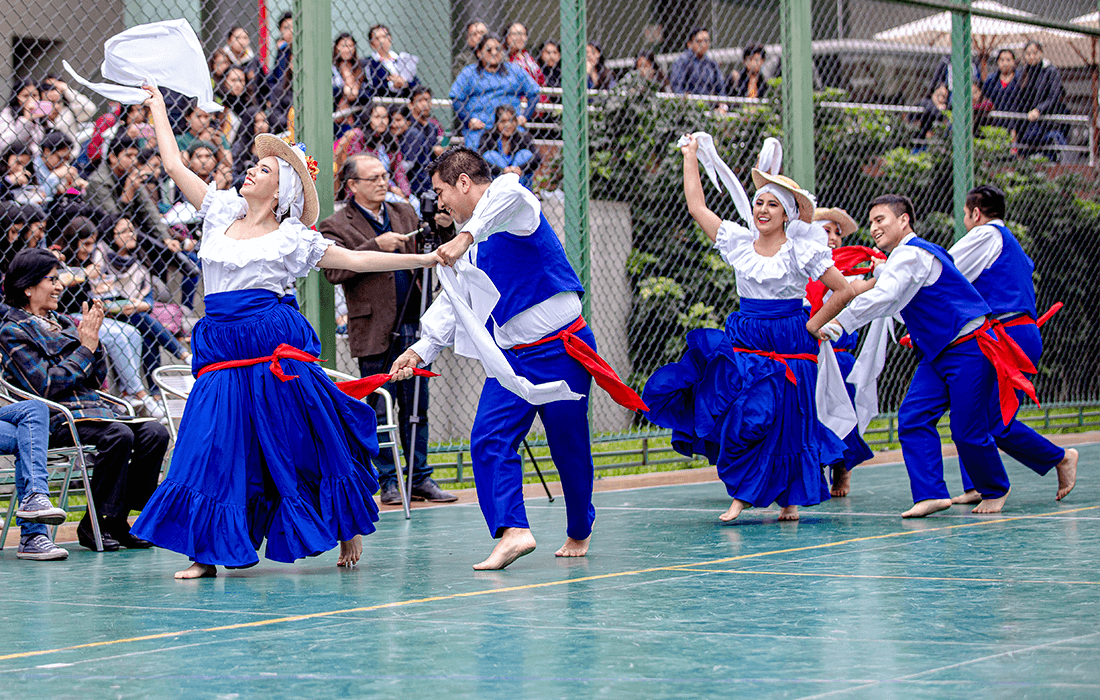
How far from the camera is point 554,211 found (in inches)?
412

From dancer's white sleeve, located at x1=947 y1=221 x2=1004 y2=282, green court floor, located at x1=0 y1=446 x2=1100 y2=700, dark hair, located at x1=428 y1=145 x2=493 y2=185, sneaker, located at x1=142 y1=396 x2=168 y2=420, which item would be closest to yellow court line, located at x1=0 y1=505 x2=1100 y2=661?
green court floor, located at x1=0 y1=446 x2=1100 y2=700

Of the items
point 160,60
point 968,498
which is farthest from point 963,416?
point 160,60

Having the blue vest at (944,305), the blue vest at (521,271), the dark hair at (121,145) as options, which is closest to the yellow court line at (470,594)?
the blue vest at (944,305)

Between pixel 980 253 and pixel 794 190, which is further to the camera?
pixel 980 253

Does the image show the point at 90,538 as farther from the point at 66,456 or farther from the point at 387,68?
the point at 387,68

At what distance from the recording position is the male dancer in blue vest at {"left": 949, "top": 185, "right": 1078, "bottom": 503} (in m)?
8.16

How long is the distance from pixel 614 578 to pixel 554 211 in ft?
17.8

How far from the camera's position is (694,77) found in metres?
12.2

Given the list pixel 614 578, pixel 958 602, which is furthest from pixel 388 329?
pixel 958 602

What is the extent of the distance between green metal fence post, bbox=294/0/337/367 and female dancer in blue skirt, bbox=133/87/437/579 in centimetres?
238

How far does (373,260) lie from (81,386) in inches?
75.4

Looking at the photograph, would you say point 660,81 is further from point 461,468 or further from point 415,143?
point 461,468

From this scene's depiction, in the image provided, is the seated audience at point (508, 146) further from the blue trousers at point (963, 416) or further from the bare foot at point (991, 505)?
the bare foot at point (991, 505)

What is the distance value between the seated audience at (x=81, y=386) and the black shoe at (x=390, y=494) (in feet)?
6.43
